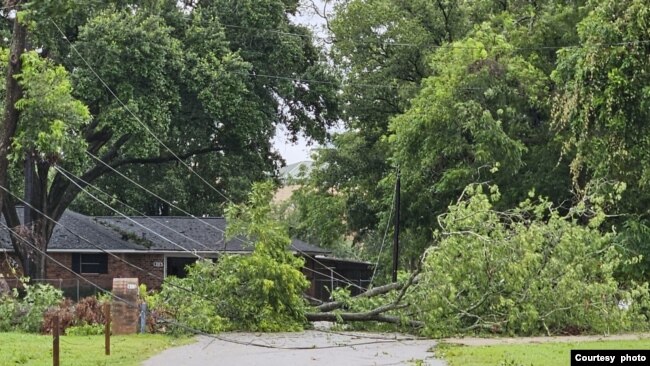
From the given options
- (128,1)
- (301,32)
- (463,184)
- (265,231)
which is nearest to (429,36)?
(301,32)

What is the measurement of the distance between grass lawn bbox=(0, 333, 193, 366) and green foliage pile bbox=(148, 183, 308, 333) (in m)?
1.42

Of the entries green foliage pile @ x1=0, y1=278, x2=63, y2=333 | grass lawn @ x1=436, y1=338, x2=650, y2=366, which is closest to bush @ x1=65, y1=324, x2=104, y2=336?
green foliage pile @ x1=0, y1=278, x2=63, y2=333

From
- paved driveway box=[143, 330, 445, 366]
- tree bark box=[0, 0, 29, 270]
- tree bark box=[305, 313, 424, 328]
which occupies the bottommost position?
paved driveway box=[143, 330, 445, 366]

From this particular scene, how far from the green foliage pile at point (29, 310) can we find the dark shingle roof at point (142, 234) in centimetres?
1252

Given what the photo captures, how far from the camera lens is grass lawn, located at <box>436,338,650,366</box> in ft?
41.3

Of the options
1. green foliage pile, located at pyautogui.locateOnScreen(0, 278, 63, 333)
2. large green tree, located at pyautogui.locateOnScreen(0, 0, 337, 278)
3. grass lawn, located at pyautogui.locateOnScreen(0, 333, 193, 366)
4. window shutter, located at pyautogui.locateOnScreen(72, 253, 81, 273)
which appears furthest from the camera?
window shutter, located at pyautogui.locateOnScreen(72, 253, 81, 273)

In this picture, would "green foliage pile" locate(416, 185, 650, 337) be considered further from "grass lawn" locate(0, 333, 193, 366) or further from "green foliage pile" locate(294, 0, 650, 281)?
"grass lawn" locate(0, 333, 193, 366)

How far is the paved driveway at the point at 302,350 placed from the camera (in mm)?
13438

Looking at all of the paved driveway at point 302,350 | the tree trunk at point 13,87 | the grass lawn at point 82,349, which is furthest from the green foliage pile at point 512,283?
the tree trunk at point 13,87

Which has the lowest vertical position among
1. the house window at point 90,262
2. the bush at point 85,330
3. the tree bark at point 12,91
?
the bush at point 85,330

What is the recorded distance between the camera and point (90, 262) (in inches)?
1321

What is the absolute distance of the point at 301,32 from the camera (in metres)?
31.4

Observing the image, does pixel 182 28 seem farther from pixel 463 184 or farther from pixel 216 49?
pixel 463 184

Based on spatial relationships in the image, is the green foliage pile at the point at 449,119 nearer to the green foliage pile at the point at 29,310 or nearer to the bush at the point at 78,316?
the bush at the point at 78,316
